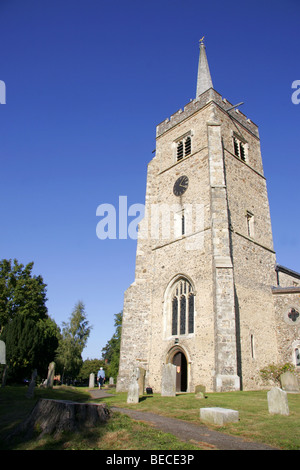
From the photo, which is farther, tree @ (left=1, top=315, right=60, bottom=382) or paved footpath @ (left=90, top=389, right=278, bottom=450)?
tree @ (left=1, top=315, right=60, bottom=382)

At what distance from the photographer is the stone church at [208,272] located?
1507cm

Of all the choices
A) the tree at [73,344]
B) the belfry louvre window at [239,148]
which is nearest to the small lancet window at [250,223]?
the belfry louvre window at [239,148]

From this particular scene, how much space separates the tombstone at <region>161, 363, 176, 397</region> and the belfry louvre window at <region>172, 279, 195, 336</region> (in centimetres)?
416

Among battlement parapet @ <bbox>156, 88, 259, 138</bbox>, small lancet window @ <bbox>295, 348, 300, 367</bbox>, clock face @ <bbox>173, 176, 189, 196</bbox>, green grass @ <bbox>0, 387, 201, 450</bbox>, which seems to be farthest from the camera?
battlement parapet @ <bbox>156, 88, 259, 138</bbox>

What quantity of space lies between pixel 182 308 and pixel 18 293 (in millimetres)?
17590

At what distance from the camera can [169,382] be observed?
12195 millimetres

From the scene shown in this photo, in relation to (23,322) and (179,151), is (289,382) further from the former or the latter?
(23,322)

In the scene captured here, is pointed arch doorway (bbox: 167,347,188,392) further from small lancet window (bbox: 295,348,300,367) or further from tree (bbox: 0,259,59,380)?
tree (bbox: 0,259,59,380)

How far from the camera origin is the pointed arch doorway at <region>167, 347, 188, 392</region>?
16375 mm

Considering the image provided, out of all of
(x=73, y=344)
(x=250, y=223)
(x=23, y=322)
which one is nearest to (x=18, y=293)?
(x=23, y=322)

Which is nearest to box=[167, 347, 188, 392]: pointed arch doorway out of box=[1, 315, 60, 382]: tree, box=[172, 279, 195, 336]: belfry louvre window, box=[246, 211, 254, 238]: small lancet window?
box=[172, 279, 195, 336]: belfry louvre window

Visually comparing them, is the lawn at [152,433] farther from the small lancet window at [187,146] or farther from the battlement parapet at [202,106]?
the battlement parapet at [202,106]
